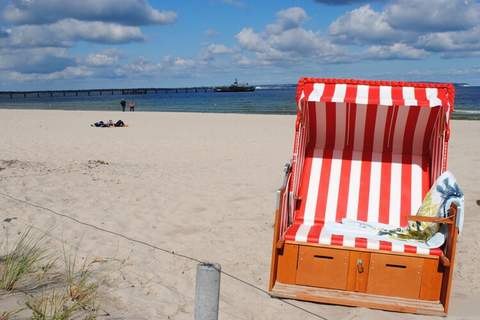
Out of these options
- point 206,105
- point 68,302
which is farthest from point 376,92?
point 206,105

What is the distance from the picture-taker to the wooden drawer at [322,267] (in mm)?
3832

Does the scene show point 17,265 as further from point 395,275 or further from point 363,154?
point 363,154

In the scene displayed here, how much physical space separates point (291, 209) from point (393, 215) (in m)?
1.06

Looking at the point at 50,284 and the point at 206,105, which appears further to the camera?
the point at 206,105

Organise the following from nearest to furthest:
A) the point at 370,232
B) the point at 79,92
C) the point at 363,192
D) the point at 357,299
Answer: the point at 357,299
the point at 370,232
the point at 363,192
the point at 79,92

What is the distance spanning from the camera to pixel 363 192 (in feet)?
16.7

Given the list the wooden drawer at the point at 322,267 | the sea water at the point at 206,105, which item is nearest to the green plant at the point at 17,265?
the wooden drawer at the point at 322,267

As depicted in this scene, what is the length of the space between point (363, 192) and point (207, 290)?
132 inches

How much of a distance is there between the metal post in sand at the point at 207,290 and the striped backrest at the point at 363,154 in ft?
8.64

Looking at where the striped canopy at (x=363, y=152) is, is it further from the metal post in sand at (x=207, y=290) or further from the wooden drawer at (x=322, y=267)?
the metal post in sand at (x=207, y=290)

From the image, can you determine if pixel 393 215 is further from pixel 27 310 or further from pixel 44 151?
pixel 44 151

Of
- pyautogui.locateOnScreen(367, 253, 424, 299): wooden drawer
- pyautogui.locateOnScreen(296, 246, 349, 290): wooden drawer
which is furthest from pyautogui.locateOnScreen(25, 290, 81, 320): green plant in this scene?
pyautogui.locateOnScreen(367, 253, 424, 299): wooden drawer

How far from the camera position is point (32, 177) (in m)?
7.28

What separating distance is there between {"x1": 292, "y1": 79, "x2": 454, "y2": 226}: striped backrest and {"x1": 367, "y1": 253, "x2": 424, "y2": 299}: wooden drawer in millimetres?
1113
